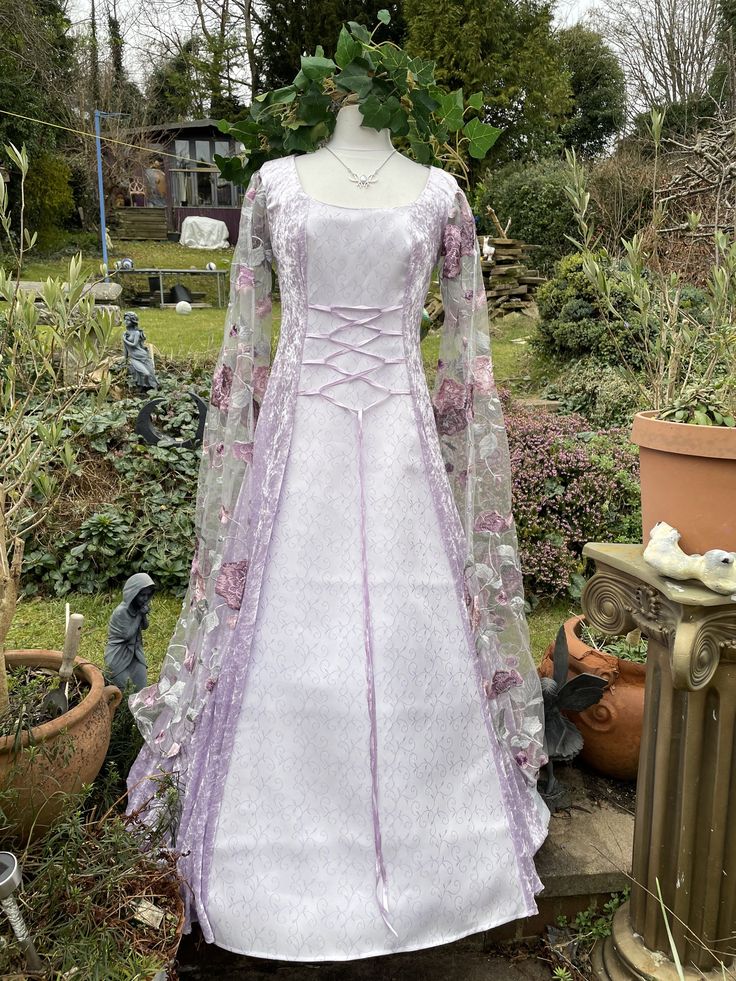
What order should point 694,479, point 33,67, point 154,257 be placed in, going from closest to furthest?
1. point 694,479
2. point 33,67
3. point 154,257

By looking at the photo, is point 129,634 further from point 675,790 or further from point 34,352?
point 675,790

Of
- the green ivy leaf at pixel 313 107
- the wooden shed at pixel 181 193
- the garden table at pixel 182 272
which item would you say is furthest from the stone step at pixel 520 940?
the wooden shed at pixel 181 193

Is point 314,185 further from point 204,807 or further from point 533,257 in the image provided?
point 533,257

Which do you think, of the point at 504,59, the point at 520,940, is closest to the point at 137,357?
the point at 520,940

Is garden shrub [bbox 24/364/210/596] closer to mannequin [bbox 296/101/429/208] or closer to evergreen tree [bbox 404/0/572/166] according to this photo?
mannequin [bbox 296/101/429/208]

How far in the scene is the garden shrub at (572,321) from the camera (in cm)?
632

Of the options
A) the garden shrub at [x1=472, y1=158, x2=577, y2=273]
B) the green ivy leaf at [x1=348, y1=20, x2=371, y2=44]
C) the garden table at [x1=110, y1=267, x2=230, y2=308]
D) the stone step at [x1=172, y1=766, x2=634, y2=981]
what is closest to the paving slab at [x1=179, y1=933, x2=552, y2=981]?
the stone step at [x1=172, y1=766, x2=634, y2=981]

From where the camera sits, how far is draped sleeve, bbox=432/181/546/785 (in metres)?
1.86

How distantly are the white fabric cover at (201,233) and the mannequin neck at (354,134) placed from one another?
14.7m

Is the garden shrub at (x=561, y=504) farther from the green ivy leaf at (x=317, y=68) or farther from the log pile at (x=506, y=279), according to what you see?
the log pile at (x=506, y=279)

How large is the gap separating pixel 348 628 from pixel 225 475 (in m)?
0.48

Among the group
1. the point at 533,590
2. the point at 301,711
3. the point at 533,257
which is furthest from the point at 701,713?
the point at 533,257

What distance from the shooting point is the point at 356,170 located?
5.60 ft

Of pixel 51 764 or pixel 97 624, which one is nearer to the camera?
pixel 51 764
